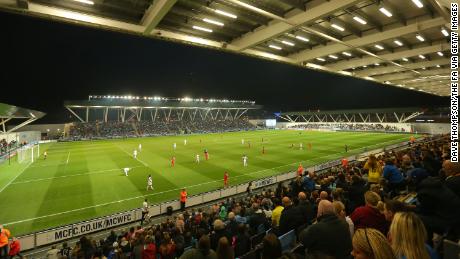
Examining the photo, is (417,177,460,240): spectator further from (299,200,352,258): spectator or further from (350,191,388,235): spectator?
(299,200,352,258): spectator

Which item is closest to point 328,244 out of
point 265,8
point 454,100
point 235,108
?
point 265,8

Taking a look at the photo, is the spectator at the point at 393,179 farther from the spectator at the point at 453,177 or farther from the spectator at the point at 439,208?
the spectator at the point at 439,208

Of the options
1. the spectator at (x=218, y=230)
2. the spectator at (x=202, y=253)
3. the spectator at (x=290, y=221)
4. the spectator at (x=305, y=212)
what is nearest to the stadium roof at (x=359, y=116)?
the spectator at (x=305, y=212)

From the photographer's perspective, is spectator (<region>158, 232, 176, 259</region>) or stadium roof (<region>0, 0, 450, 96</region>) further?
stadium roof (<region>0, 0, 450, 96</region>)

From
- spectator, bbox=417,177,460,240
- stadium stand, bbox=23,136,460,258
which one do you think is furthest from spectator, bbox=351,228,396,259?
spectator, bbox=417,177,460,240

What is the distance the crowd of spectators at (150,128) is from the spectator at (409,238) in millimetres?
71668

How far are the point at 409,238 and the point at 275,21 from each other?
31.7 ft

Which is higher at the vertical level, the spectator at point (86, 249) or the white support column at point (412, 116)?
the white support column at point (412, 116)

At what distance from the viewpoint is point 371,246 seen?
1.99 meters

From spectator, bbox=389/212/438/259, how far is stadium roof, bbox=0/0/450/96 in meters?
7.54

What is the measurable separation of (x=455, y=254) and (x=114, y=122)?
86931 millimetres

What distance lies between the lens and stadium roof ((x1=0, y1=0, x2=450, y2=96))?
26.1 ft

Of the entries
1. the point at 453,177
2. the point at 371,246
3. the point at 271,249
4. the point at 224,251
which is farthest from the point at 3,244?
the point at 453,177

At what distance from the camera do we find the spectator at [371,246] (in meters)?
1.93
